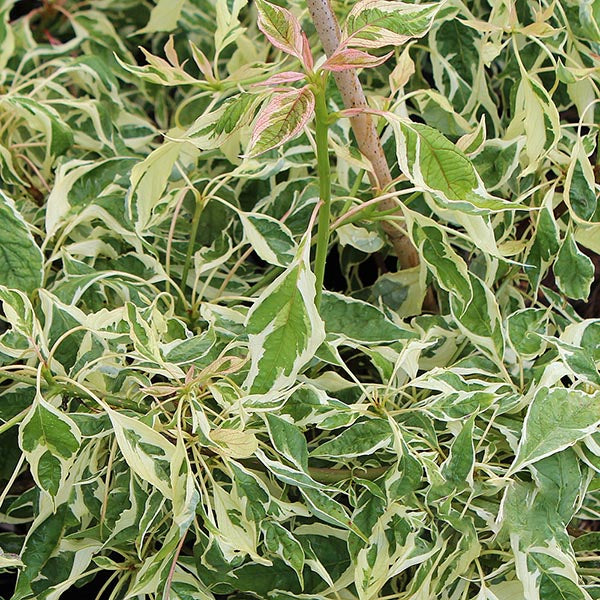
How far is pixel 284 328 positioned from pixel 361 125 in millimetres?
228

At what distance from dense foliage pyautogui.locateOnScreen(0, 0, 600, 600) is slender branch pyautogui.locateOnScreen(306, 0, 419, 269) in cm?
2

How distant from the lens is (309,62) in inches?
21.8

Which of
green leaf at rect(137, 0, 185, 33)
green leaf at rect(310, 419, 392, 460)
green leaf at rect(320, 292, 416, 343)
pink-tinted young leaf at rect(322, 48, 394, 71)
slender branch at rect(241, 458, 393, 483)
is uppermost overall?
pink-tinted young leaf at rect(322, 48, 394, 71)

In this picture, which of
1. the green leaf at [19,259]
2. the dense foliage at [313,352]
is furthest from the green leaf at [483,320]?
the green leaf at [19,259]

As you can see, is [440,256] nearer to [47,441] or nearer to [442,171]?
[442,171]

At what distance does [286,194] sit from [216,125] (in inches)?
9.7

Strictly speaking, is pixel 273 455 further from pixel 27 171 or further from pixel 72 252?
pixel 27 171

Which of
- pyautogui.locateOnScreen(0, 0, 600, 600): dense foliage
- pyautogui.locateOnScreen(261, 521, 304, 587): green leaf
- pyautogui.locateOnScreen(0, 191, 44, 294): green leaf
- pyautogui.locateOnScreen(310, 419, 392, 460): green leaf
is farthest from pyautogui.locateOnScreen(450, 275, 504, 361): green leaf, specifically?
pyautogui.locateOnScreen(0, 191, 44, 294): green leaf

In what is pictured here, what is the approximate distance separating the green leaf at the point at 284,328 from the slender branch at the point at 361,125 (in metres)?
0.17

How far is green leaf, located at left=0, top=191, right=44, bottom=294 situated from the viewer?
0.73 metres

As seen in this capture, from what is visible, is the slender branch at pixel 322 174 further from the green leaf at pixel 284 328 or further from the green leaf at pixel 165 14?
the green leaf at pixel 165 14

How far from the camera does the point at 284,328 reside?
551 mm

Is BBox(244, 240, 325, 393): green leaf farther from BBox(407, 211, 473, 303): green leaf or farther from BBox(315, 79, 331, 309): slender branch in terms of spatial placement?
BBox(407, 211, 473, 303): green leaf

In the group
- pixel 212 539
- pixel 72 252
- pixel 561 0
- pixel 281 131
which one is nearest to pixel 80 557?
pixel 212 539
